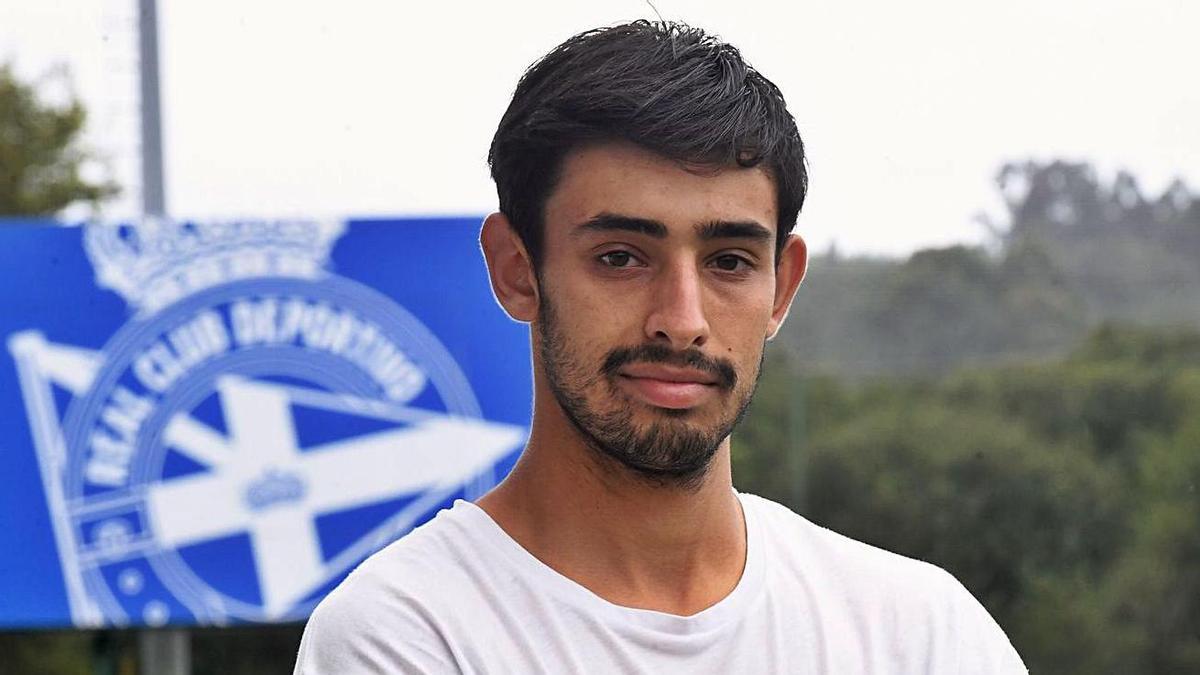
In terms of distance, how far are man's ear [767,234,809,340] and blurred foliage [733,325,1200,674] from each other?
5.78m

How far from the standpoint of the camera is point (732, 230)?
1.12 meters

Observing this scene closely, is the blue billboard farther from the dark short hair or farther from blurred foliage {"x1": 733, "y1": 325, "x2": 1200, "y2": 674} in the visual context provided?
the dark short hair

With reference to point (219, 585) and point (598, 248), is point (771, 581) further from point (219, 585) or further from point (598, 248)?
point (219, 585)

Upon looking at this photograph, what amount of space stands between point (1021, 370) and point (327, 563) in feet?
12.4

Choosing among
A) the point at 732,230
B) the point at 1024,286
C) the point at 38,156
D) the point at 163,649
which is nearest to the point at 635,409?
the point at 732,230

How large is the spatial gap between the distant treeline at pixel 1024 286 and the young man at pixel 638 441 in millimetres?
5598

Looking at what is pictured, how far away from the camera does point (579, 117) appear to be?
115 centimetres

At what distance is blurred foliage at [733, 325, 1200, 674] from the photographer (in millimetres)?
7023

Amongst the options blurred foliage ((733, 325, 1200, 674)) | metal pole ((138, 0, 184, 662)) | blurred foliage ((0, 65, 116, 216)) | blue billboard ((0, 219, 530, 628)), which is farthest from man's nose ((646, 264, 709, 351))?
blurred foliage ((733, 325, 1200, 674))

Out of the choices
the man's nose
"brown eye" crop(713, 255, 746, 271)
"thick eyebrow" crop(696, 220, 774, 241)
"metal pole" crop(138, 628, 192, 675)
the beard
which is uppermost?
"thick eyebrow" crop(696, 220, 774, 241)

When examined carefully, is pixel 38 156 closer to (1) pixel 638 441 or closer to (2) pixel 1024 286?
(2) pixel 1024 286

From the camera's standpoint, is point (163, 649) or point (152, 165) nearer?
point (152, 165)

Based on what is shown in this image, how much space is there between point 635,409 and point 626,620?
0.44 ft

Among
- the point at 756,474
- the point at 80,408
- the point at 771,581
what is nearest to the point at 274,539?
the point at 80,408
